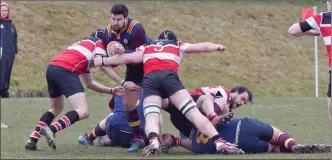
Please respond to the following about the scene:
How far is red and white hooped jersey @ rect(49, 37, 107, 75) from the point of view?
31.4ft

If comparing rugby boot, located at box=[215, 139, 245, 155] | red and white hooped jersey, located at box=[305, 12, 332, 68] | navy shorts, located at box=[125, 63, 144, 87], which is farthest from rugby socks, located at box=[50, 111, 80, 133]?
red and white hooped jersey, located at box=[305, 12, 332, 68]

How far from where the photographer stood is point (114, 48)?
943cm

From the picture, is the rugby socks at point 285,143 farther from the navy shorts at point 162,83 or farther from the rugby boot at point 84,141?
the rugby boot at point 84,141

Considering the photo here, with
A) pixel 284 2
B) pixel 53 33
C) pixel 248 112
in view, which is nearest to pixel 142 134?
pixel 248 112

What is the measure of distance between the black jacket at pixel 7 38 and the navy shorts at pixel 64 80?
11165 mm

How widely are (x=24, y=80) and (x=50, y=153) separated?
15.4 metres

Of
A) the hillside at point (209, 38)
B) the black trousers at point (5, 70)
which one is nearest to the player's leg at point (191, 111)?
the black trousers at point (5, 70)

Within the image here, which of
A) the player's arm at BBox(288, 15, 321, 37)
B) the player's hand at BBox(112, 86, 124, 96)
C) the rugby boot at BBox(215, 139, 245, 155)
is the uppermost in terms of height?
the player's arm at BBox(288, 15, 321, 37)

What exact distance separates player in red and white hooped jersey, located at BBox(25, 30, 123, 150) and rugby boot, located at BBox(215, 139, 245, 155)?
5.71ft

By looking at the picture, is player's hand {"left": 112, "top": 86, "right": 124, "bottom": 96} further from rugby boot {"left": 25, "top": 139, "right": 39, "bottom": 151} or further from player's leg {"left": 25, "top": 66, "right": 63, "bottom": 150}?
rugby boot {"left": 25, "top": 139, "right": 39, "bottom": 151}

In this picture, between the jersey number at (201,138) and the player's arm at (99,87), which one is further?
the player's arm at (99,87)

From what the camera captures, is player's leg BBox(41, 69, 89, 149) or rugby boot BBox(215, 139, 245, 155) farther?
player's leg BBox(41, 69, 89, 149)

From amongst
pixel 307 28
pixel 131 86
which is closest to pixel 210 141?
pixel 131 86

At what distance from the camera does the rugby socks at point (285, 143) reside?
874cm
